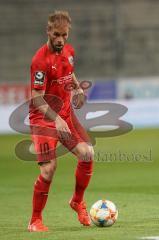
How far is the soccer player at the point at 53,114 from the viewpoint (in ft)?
25.5

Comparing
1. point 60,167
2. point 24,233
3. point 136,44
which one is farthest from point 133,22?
point 24,233

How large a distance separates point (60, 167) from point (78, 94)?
7.48m

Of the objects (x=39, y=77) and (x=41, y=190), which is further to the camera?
(x=41, y=190)

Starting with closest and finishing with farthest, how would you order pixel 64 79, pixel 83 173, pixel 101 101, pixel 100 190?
pixel 64 79 < pixel 83 173 < pixel 100 190 < pixel 101 101

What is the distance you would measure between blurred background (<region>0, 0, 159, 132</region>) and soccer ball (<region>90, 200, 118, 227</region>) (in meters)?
21.0

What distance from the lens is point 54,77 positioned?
26.1 ft

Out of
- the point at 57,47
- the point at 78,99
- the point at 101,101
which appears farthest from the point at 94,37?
the point at 57,47

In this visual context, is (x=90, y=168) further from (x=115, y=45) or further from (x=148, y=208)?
(x=115, y=45)

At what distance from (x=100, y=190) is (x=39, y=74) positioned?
487 centimetres

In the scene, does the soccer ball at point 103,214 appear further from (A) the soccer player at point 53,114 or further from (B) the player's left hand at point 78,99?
(B) the player's left hand at point 78,99

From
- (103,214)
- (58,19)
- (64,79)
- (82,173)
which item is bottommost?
(103,214)

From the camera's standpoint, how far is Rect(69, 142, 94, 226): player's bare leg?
320 inches

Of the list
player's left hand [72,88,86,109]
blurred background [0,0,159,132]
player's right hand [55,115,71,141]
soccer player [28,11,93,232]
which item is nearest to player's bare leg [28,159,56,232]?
soccer player [28,11,93,232]

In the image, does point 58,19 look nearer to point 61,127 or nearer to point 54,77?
point 54,77
